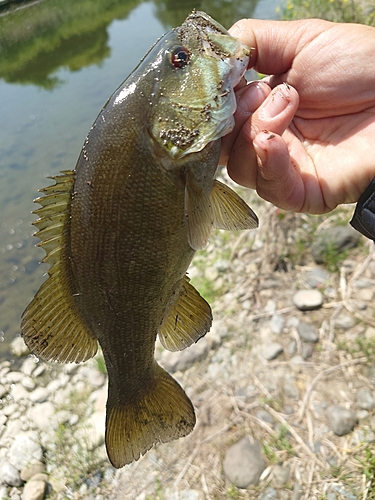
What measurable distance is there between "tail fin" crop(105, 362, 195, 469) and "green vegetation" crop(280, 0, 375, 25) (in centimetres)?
629

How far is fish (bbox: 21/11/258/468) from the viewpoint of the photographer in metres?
1.74

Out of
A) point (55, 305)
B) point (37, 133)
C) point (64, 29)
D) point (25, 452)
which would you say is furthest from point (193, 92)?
point (64, 29)

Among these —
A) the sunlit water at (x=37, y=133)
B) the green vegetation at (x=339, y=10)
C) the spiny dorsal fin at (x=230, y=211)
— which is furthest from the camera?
the green vegetation at (x=339, y=10)

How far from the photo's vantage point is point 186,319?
6.82 ft

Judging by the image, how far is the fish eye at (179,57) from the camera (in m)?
1.79

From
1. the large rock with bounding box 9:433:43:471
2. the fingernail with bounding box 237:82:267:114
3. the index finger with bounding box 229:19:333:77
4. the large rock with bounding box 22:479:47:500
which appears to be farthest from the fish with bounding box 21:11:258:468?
the large rock with bounding box 9:433:43:471

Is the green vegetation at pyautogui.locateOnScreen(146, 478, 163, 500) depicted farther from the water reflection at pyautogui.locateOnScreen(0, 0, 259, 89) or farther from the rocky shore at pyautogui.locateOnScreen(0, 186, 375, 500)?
the water reflection at pyautogui.locateOnScreen(0, 0, 259, 89)

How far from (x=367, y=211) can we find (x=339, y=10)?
6310 millimetres

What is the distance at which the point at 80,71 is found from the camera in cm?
1352

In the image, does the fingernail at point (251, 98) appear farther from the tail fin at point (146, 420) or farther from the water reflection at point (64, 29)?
the water reflection at point (64, 29)

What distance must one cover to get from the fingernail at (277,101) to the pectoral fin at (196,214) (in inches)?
19.1

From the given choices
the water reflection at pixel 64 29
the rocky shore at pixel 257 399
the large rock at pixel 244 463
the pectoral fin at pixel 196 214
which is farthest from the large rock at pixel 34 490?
the water reflection at pixel 64 29

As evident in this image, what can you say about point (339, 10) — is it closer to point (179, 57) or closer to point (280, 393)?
point (280, 393)

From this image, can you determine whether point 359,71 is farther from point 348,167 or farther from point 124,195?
point 124,195
